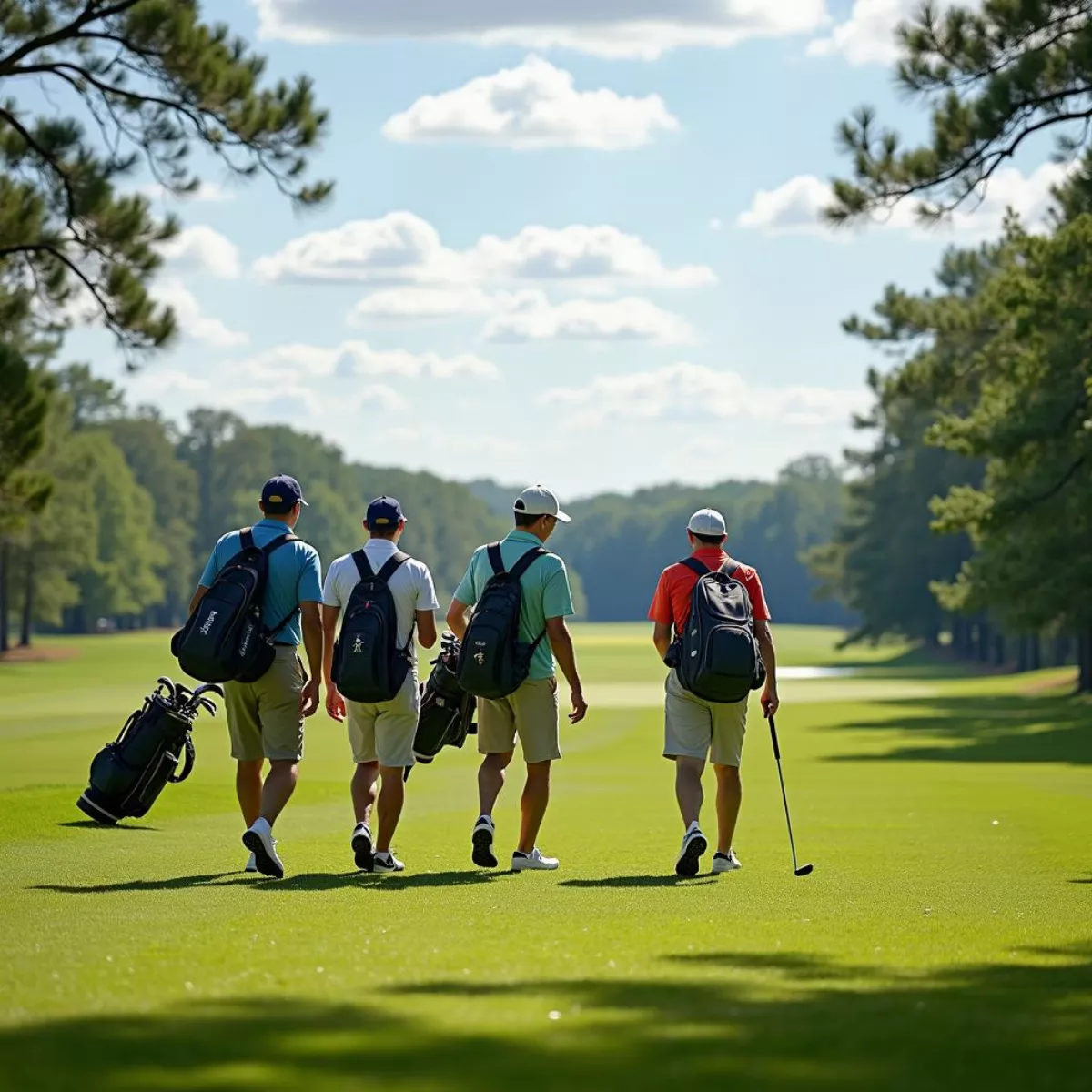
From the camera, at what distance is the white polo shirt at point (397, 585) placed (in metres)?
12.6

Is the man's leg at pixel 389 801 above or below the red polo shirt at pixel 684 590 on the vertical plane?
below

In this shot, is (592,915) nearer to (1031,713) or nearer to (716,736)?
(716,736)

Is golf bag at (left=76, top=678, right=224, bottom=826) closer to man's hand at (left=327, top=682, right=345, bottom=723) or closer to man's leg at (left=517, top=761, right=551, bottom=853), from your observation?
man's hand at (left=327, top=682, right=345, bottom=723)

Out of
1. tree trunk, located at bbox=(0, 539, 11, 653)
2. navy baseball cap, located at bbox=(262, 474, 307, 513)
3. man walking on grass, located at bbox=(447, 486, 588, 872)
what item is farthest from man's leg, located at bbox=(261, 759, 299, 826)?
tree trunk, located at bbox=(0, 539, 11, 653)

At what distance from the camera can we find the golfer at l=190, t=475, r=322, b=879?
41.3ft

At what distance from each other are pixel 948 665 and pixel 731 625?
8755cm

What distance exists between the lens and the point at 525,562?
42.2 feet

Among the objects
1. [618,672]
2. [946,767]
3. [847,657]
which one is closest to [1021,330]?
[946,767]

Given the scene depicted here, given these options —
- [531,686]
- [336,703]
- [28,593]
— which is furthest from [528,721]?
[28,593]

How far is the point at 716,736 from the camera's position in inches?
518

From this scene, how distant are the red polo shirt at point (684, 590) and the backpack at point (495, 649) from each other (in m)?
0.86

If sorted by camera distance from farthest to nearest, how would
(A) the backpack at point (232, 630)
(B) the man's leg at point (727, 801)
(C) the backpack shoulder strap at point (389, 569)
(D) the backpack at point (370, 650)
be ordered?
(B) the man's leg at point (727, 801)
(C) the backpack shoulder strap at point (389, 569)
(D) the backpack at point (370, 650)
(A) the backpack at point (232, 630)

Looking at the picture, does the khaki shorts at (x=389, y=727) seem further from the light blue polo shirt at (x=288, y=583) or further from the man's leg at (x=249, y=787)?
the man's leg at (x=249, y=787)

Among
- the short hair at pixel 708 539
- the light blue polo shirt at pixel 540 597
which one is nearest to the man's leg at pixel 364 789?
the light blue polo shirt at pixel 540 597
